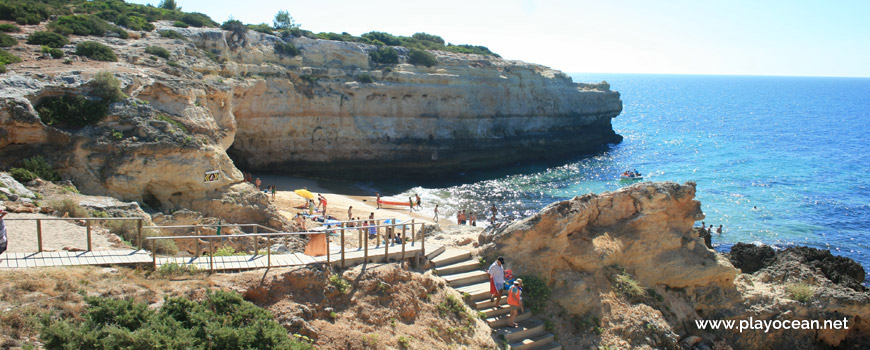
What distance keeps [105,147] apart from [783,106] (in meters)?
129

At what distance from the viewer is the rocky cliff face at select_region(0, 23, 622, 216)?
627 inches

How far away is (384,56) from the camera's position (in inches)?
1722

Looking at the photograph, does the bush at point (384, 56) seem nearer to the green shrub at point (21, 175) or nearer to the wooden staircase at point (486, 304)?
the green shrub at point (21, 175)

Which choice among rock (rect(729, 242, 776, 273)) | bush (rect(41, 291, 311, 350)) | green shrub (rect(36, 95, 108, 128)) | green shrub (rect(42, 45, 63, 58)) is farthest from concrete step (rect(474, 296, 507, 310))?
green shrub (rect(42, 45, 63, 58))

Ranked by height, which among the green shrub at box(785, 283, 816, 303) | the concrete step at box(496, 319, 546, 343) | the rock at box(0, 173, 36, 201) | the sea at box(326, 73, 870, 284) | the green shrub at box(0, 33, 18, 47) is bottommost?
the sea at box(326, 73, 870, 284)

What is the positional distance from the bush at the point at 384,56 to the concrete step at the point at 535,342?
36213 mm

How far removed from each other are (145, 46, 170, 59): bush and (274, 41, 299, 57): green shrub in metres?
13.0

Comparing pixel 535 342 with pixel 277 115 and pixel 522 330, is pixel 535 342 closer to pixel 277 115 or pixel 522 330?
pixel 522 330

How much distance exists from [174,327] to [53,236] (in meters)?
5.35

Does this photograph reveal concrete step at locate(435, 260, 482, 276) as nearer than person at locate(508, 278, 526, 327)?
No

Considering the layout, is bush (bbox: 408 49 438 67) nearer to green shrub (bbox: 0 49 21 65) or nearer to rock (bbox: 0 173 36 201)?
green shrub (bbox: 0 49 21 65)

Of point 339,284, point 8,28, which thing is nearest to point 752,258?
point 339,284

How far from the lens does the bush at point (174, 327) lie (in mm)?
6383

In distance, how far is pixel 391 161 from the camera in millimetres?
41750
